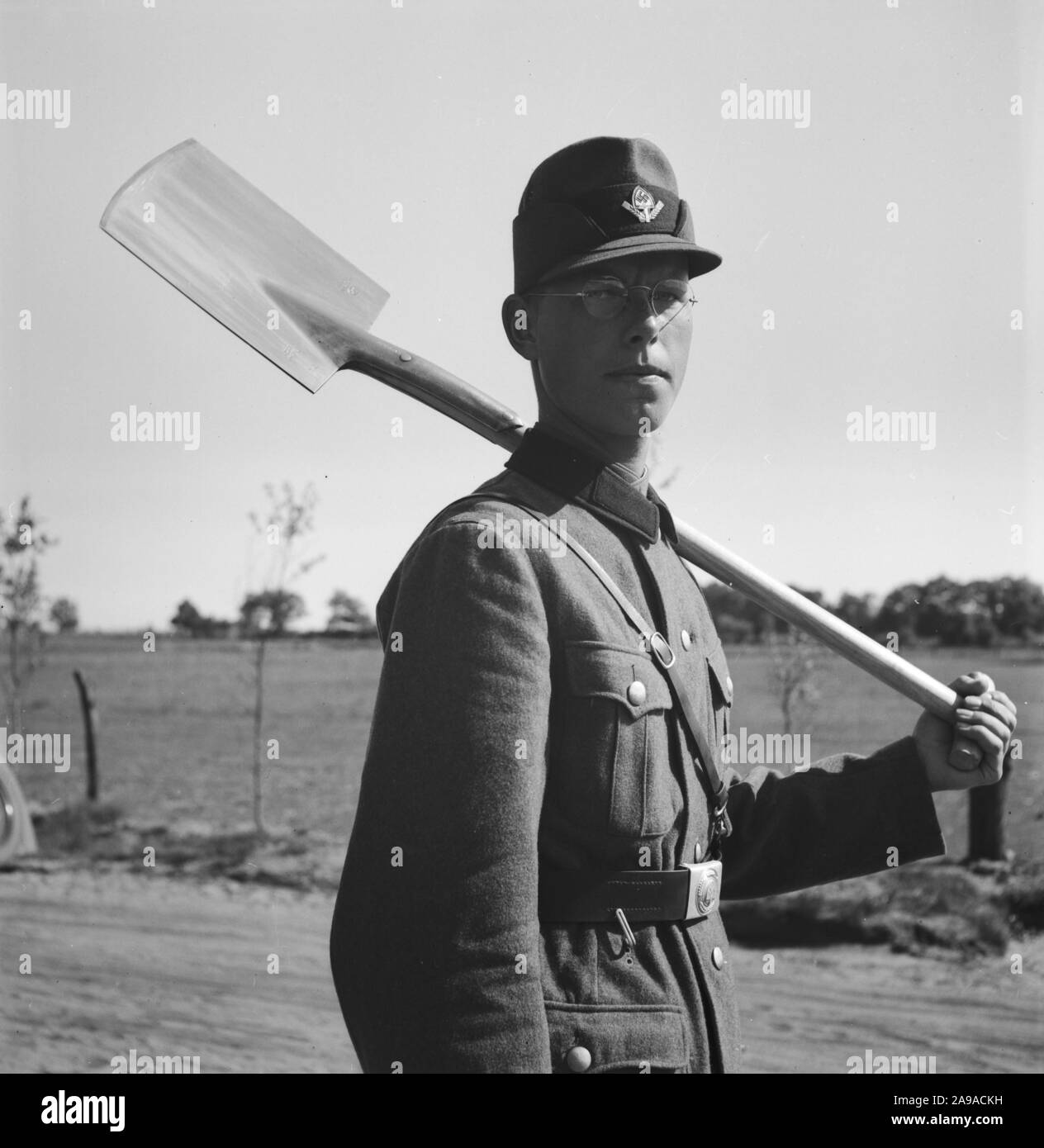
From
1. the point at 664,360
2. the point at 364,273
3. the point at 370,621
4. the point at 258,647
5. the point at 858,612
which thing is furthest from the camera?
the point at 258,647

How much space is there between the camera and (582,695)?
6.08 ft

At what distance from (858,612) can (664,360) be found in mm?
4371

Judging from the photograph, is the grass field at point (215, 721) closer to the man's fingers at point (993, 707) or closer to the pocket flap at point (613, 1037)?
the man's fingers at point (993, 707)

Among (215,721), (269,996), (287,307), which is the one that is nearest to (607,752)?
(287,307)

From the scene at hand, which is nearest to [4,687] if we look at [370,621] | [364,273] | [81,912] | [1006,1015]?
[81,912]

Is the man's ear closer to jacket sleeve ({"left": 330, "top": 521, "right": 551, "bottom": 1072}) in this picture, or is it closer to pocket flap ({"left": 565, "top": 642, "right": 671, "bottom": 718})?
jacket sleeve ({"left": 330, "top": 521, "right": 551, "bottom": 1072})

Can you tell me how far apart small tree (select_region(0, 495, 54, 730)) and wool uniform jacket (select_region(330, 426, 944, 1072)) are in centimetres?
480

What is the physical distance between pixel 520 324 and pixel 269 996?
18.6 feet

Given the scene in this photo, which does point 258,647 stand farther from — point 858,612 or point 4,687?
point 858,612

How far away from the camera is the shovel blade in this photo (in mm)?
2275

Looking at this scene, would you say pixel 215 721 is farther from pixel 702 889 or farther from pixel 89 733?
pixel 702 889

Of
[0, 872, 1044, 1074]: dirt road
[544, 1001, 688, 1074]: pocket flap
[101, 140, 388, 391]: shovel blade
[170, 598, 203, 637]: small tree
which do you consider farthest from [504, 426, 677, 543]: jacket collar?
[170, 598, 203, 637]: small tree

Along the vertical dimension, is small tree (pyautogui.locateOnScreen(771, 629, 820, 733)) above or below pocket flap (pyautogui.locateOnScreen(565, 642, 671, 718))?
below

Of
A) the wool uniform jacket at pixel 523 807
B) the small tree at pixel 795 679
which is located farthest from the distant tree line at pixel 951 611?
the wool uniform jacket at pixel 523 807
